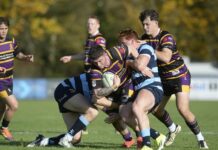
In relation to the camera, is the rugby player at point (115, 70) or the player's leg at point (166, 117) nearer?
Answer: the rugby player at point (115, 70)

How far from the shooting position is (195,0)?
141 ft

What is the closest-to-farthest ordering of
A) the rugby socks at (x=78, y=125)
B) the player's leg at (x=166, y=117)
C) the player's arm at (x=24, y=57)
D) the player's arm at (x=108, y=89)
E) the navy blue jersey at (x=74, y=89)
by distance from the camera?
1. the player's arm at (x=108, y=89)
2. the rugby socks at (x=78, y=125)
3. the navy blue jersey at (x=74, y=89)
4. the player's leg at (x=166, y=117)
5. the player's arm at (x=24, y=57)

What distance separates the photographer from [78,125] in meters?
10.6

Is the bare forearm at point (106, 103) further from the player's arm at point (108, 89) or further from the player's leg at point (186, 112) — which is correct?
the player's leg at point (186, 112)

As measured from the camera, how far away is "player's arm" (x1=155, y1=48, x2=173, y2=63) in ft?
34.9

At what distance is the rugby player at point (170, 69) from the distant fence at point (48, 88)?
79.2 ft

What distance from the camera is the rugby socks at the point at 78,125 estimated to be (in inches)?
418

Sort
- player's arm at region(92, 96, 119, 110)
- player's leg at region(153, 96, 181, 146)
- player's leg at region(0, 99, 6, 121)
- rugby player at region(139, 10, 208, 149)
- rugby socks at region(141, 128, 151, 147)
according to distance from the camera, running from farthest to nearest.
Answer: player's leg at region(0, 99, 6, 121) < player's leg at region(153, 96, 181, 146) < rugby player at region(139, 10, 208, 149) < player's arm at region(92, 96, 119, 110) < rugby socks at region(141, 128, 151, 147)

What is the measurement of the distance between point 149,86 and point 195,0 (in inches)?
1325

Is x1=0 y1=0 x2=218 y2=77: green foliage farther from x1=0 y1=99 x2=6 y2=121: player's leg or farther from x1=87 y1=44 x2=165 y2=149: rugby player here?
x1=87 y1=44 x2=165 y2=149: rugby player

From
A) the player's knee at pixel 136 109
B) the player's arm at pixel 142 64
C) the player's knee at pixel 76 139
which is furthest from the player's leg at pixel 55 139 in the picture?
the player's arm at pixel 142 64

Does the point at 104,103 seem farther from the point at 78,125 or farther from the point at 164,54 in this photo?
the point at 164,54

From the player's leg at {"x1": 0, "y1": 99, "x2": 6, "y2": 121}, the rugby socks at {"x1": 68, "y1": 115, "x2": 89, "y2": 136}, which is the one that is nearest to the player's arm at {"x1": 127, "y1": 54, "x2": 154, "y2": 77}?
the rugby socks at {"x1": 68, "y1": 115, "x2": 89, "y2": 136}

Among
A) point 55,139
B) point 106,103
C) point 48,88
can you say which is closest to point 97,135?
point 55,139
